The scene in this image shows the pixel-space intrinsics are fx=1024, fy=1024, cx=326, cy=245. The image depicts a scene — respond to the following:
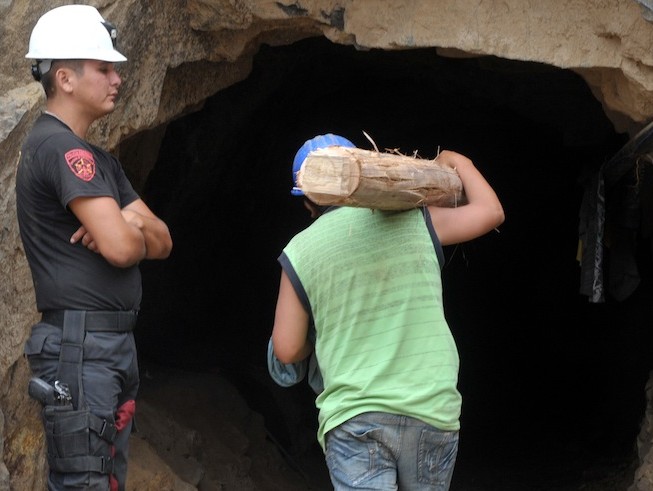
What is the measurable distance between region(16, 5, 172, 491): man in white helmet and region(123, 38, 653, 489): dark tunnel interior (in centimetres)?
320

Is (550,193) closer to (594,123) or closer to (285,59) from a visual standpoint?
(594,123)

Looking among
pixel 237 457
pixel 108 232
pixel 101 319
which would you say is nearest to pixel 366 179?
pixel 108 232

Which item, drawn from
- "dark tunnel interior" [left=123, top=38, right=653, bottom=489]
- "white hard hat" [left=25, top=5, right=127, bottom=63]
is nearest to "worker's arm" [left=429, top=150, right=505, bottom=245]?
"white hard hat" [left=25, top=5, right=127, bottom=63]

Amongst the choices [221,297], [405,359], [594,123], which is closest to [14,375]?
[405,359]

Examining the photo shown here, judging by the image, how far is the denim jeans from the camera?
2912mm

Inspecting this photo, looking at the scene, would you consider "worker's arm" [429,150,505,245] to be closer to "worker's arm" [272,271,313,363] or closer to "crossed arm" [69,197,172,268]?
"worker's arm" [272,271,313,363]

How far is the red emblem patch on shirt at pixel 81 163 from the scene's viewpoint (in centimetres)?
317

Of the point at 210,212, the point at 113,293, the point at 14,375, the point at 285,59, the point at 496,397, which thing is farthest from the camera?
the point at 496,397

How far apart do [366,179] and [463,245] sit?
632 cm

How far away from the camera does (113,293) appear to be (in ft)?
10.9

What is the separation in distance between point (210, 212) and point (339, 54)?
1536 mm

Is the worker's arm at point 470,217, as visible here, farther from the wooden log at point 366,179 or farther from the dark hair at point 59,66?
the dark hair at point 59,66

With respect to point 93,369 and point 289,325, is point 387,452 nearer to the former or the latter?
point 289,325

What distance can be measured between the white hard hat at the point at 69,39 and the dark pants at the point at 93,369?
0.89 meters
